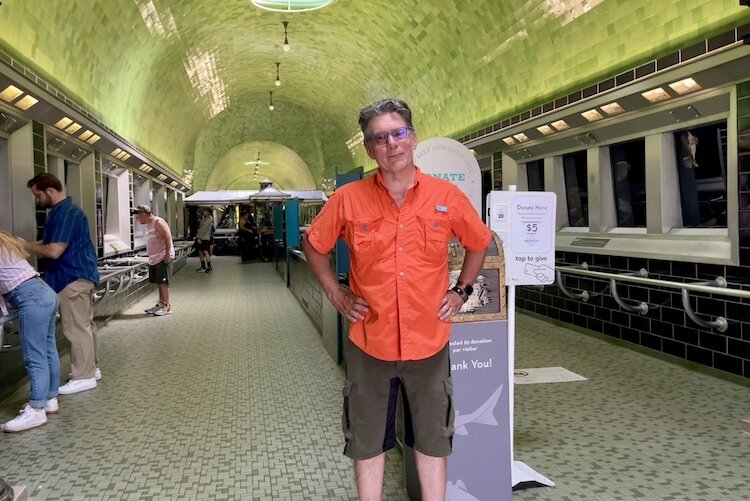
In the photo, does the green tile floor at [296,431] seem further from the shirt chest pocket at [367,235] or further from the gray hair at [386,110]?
the gray hair at [386,110]

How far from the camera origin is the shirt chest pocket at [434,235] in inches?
81.8

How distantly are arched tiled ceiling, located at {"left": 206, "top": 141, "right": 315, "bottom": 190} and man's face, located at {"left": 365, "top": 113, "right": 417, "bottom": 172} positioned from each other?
860 inches

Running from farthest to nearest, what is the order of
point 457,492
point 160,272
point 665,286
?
point 160,272, point 665,286, point 457,492

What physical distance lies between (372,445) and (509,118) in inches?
268

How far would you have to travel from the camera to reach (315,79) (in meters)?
16.7

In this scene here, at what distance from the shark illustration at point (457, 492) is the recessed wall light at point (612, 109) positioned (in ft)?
14.8

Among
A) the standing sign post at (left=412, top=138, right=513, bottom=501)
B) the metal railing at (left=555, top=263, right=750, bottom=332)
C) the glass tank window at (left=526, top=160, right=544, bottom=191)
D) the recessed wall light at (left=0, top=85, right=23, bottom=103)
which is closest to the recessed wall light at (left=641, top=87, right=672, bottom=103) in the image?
the metal railing at (left=555, top=263, right=750, bottom=332)

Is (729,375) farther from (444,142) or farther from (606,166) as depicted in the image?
(444,142)

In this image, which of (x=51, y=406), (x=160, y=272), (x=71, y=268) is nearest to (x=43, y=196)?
(x=71, y=268)

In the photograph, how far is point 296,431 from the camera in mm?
3822

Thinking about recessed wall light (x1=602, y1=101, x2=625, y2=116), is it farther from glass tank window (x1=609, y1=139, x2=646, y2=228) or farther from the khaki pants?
the khaki pants

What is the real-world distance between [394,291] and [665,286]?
406cm

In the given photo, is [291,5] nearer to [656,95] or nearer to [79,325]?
[656,95]

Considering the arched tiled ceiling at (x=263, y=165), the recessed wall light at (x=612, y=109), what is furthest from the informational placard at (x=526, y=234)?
the arched tiled ceiling at (x=263, y=165)
